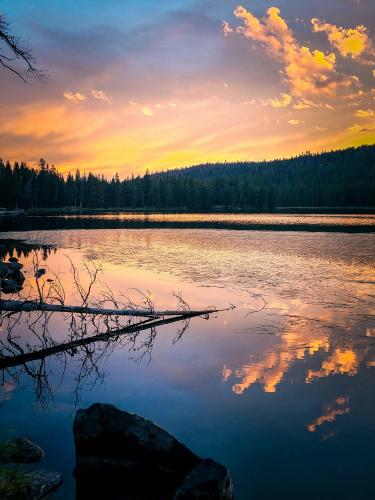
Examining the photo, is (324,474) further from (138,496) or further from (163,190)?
(163,190)

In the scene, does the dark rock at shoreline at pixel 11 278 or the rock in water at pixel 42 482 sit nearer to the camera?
the rock in water at pixel 42 482

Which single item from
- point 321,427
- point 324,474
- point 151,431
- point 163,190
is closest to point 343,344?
point 321,427

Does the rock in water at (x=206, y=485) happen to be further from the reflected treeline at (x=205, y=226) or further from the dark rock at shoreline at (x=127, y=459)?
the reflected treeline at (x=205, y=226)

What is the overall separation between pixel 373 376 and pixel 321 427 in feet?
9.34

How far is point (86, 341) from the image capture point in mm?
11969

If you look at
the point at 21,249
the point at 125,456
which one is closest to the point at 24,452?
the point at 125,456

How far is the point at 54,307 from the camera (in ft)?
40.5

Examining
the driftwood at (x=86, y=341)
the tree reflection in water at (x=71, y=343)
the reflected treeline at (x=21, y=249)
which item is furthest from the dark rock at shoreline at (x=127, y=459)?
the reflected treeline at (x=21, y=249)

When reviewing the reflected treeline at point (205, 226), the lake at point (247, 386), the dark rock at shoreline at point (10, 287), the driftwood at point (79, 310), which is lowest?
the lake at point (247, 386)

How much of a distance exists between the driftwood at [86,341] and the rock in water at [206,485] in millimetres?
6804

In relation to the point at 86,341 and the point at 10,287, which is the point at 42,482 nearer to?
the point at 86,341

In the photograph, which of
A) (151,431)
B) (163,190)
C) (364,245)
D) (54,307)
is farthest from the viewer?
(163,190)

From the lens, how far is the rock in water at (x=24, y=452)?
5.99m

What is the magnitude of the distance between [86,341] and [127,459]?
6.26m
